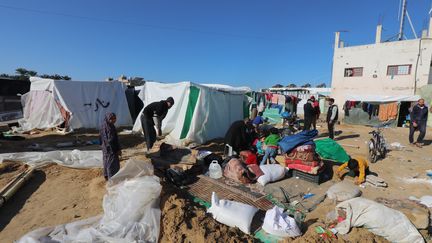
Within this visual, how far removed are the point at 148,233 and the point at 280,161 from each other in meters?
3.65

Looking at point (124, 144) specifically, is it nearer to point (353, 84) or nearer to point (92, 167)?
point (92, 167)

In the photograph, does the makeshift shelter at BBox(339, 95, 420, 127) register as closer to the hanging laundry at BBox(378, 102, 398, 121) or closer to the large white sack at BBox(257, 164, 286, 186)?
the hanging laundry at BBox(378, 102, 398, 121)

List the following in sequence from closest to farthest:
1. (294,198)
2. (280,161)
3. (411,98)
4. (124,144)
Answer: (294,198)
(280,161)
(124,144)
(411,98)

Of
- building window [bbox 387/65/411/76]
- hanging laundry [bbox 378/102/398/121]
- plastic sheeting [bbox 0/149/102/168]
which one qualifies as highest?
building window [bbox 387/65/411/76]

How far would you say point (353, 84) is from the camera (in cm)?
Answer: 2069

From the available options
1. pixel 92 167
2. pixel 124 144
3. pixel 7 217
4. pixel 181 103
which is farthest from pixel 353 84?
pixel 7 217

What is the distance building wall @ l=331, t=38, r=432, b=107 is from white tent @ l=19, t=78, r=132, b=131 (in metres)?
19.4

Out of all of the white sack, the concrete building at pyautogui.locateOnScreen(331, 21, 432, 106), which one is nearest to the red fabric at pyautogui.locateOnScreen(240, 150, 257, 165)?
the white sack

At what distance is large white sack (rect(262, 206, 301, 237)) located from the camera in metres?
3.06

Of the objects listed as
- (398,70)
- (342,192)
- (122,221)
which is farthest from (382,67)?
(122,221)

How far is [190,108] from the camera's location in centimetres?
830

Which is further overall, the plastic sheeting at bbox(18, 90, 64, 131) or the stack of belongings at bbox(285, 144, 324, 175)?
the plastic sheeting at bbox(18, 90, 64, 131)

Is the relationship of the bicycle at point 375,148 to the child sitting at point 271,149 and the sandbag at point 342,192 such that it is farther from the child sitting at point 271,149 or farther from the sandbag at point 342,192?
the child sitting at point 271,149

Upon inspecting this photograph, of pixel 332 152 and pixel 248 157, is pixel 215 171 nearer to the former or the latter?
pixel 248 157
